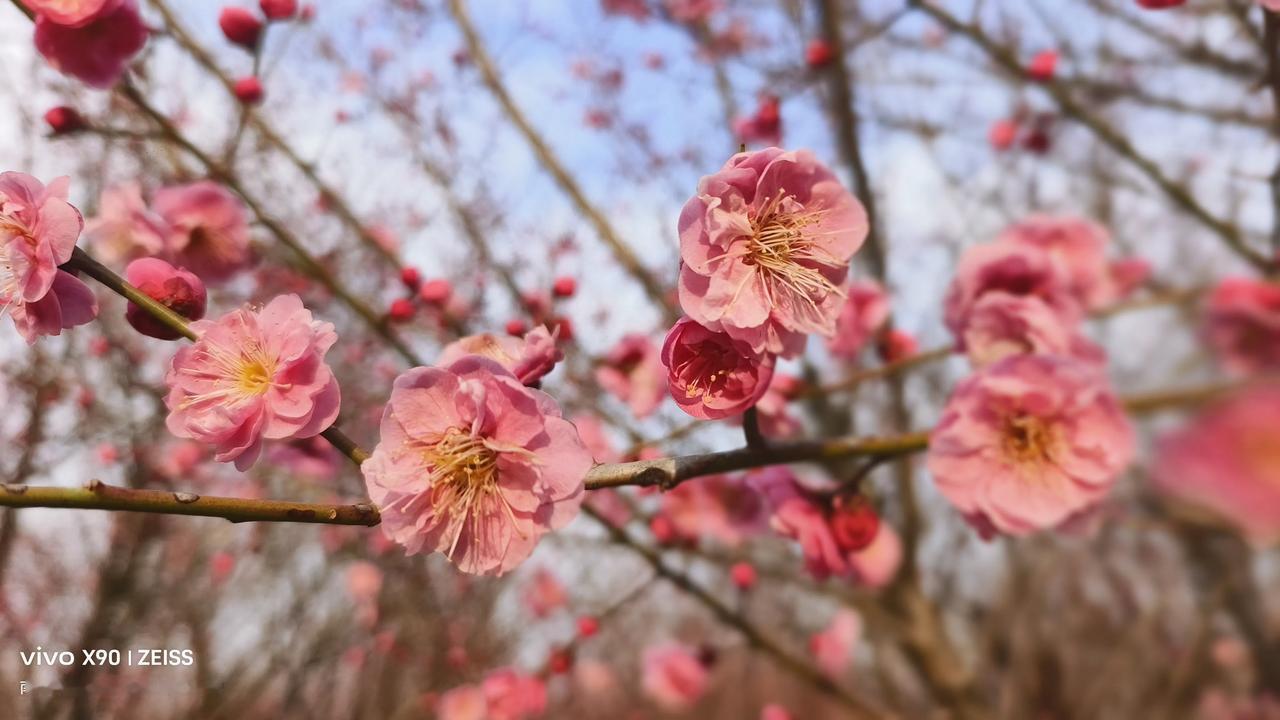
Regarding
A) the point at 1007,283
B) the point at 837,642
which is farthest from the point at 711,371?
the point at 837,642

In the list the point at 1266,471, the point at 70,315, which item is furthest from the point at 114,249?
the point at 1266,471

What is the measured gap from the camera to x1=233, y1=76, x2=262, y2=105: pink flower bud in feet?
4.95

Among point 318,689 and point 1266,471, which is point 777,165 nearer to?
point 1266,471

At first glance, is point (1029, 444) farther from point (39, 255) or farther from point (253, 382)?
point (39, 255)

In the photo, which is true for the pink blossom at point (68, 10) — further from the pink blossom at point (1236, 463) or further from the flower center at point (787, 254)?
the pink blossom at point (1236, 463)

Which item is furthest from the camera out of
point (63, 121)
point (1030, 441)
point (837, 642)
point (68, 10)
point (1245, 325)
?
point (837, 642)

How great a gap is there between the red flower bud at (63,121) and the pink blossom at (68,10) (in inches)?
16.3

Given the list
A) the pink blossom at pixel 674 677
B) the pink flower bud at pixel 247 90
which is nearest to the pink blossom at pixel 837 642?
the pink blossom at pixel 674 677

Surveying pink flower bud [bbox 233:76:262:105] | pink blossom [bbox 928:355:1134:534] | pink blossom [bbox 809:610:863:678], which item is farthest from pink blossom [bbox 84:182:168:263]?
pink blossom [bbox 809:610:863:678]

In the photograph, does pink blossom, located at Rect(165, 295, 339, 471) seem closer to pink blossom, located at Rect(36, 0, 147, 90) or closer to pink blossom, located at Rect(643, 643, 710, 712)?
pink blossom, located at Rect(36, 0, 147, 90)

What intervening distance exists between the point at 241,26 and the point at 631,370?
3.73ft

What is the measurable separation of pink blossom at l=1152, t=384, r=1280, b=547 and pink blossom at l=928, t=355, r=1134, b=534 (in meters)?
0.45

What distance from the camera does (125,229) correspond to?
140 centimetres

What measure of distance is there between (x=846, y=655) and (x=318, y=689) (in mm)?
2596
